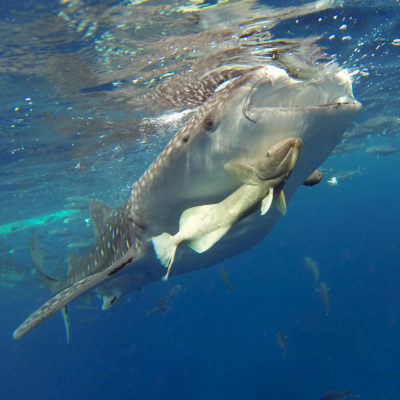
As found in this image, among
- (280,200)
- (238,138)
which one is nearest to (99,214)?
(238,138)

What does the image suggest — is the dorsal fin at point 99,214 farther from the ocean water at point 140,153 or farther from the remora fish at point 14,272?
the remora fish at point 14,272

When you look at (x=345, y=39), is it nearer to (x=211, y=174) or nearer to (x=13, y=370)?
(x=211, y=174)

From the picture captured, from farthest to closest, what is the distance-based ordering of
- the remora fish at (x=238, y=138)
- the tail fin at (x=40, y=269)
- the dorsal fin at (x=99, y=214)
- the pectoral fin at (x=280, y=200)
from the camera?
the tail fin at (x=40, y=269) → the dorsal fin at (x=99, y=214) → the remora fish at (x=238, y=138) → the pectoral fin at (x=280, y=200)

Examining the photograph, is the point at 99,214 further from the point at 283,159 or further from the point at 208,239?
the point at 283,159

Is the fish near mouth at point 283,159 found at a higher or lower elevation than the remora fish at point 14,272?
higher

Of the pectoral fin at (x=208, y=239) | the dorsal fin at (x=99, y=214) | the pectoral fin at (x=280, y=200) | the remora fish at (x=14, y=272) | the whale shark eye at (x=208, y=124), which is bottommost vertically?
the remora fish at (x=14, y=272)

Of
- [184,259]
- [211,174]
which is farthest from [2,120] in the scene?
[211,174]

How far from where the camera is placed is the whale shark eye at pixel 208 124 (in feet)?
7.72

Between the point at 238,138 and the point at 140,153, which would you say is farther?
the point at 140,153

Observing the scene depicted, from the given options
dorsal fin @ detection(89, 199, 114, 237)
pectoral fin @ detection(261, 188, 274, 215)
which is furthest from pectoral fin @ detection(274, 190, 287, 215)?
dorsal fin @ detection(89, 199, 114, 237)

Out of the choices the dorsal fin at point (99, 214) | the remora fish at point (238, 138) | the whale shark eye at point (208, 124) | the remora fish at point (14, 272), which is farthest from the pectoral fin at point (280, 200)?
the remora fish at point (14, 272)

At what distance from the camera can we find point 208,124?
2.39 meters

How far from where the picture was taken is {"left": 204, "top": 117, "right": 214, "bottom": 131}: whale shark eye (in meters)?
2.35

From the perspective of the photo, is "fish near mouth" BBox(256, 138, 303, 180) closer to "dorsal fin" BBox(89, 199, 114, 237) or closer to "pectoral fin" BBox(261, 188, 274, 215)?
"pectoral fin" BBox(261, 188, 274, 215)
